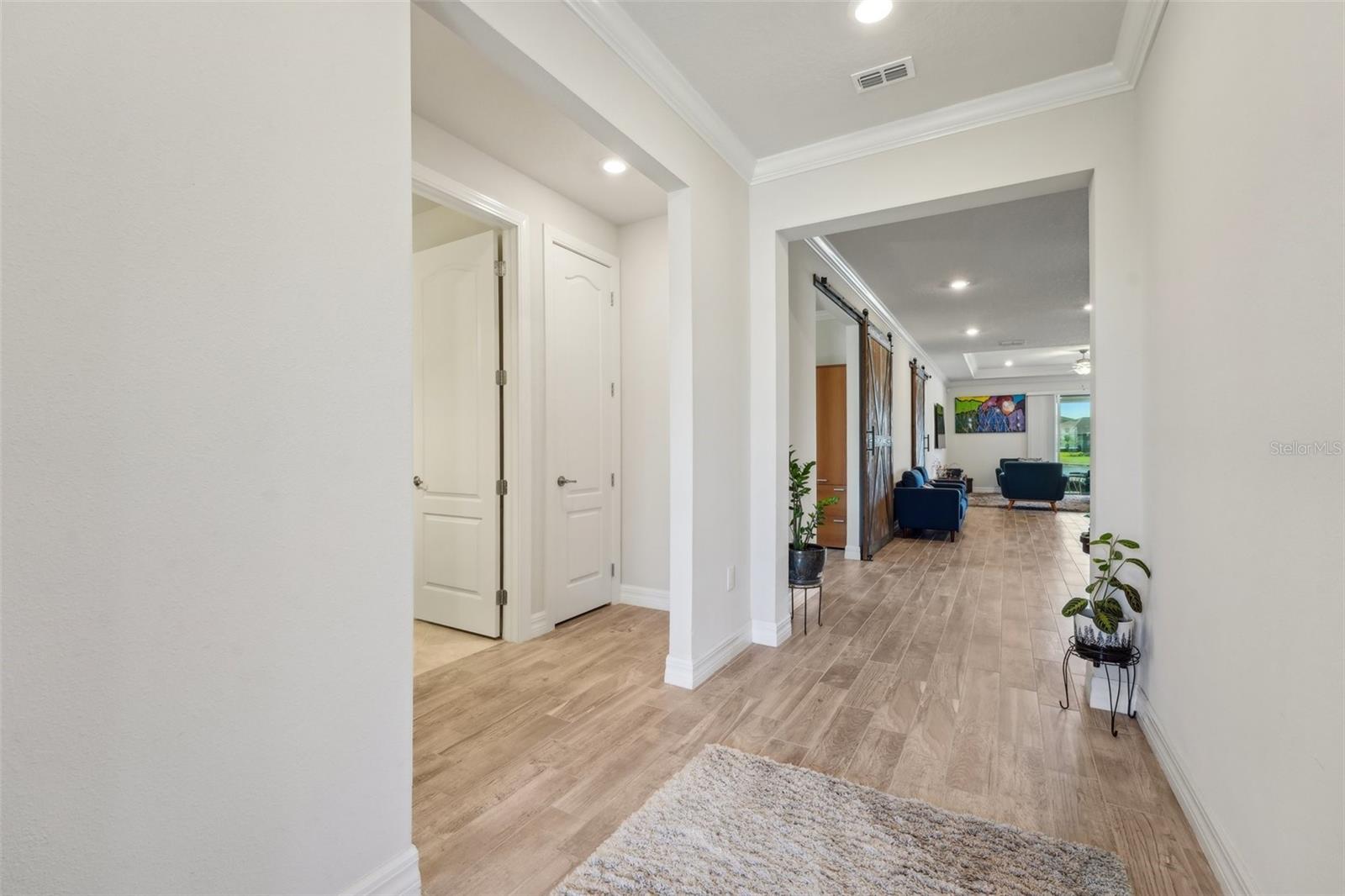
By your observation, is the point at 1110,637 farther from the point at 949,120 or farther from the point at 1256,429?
the point at 949,120

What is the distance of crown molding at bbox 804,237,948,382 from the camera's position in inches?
180

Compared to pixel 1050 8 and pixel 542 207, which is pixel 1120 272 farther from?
pixel 542 207

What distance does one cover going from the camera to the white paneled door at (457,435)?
3484 mm

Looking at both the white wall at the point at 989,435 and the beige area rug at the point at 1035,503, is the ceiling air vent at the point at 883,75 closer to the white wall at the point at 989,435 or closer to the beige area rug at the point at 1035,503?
the beige area rug at the point at 1035,503

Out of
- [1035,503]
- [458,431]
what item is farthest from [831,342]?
[1035,503]

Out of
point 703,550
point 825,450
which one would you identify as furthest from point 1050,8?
point 825,450

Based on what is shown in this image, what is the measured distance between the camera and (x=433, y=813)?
1.82 metres

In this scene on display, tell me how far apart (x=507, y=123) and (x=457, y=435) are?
1.74m

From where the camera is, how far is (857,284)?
18.7ft

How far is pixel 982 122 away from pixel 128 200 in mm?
3134

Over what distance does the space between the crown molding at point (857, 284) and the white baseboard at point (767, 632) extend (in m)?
2.37

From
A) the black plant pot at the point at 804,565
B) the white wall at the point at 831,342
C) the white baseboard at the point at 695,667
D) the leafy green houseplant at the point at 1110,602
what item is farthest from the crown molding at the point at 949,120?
the white wall at the point at 831,342

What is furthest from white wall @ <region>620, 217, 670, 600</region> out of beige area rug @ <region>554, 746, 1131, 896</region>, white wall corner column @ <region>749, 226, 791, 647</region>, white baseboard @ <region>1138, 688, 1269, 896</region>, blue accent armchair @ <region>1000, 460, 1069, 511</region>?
blue accent armchair @ <region>1000, 460, 1069, 511</region>

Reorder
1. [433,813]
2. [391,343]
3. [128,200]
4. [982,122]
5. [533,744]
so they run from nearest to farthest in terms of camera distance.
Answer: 1. [128,200]
2. [391,343]
3. [433,813]
4. [533,744]
5. [982,122]
